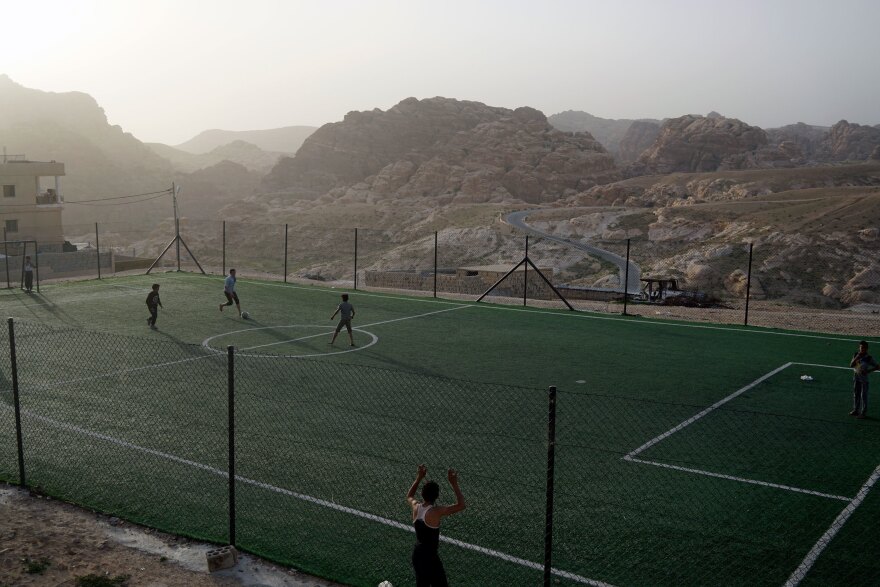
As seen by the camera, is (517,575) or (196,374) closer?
(517,575)

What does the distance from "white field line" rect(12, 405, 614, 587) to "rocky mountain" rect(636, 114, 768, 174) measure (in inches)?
5302

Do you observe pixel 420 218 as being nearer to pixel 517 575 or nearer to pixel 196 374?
pixel 196 374

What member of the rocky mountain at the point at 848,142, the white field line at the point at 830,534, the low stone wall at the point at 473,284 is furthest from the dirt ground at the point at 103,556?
the rocky mountain at the point at 848,142

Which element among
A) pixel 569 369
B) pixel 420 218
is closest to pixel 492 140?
pixel 420 218

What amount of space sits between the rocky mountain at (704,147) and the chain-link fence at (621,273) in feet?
248

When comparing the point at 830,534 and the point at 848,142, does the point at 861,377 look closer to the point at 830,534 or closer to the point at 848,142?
the point at 830,534

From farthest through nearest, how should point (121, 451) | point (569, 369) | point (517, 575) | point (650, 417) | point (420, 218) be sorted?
1. point (420, 218)
2. point (569, 369)
3. point (650, 417)
4. point (121, 451)
5. point (517, 575)

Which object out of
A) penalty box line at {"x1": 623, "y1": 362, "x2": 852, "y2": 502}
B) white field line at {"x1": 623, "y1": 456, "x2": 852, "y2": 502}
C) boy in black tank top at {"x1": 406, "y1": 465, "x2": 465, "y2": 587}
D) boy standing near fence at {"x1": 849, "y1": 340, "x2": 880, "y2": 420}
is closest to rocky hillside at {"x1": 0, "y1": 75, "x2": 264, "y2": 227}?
penalty box line at {"x1": 623, "y1": 362, "x2": 852, "y2": 502}

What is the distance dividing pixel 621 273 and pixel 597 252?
8.97m

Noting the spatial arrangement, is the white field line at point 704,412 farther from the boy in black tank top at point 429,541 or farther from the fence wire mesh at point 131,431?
the fence wire mesh at point 131,431

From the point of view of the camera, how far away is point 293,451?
39.0 feet

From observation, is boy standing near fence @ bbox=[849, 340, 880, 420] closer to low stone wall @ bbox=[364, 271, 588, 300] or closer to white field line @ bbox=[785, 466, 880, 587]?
white field line @ bbox=[785, 466, 880, 587]

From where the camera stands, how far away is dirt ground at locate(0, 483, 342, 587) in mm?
8109

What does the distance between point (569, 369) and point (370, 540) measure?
9.94 metres
